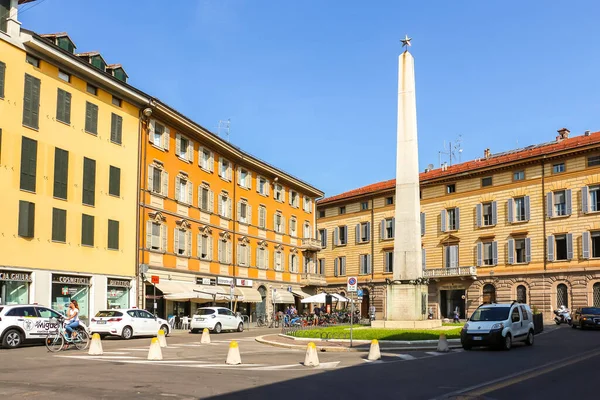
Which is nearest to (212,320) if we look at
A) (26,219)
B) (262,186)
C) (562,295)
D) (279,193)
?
(26,219)

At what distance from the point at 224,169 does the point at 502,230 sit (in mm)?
23979

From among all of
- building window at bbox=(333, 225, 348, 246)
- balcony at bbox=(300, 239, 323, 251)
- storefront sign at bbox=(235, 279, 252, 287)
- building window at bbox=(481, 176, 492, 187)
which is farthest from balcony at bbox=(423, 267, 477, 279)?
storefront sign at bbox=(235, 279, 252, 287)

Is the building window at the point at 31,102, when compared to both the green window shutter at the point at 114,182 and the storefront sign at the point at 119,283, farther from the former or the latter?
the storefront sign at the point at 119,283

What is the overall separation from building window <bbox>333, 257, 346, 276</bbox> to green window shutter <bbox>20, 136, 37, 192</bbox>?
43087 mm

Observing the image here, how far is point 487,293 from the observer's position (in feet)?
187

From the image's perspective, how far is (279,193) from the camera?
57.1m

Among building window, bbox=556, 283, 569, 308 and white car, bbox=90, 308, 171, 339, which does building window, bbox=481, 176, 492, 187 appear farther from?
white car, bbox=90, 308, 171, 339

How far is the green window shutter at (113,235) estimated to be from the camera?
36.2 metres

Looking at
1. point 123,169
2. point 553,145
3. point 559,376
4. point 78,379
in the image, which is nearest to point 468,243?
point 553,145

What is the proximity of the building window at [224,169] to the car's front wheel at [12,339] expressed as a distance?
25.9 meters

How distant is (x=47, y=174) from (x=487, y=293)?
126 feet

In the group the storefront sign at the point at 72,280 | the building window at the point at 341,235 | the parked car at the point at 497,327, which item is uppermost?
the building window at the point at 341,235

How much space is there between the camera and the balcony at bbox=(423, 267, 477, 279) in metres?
57.3

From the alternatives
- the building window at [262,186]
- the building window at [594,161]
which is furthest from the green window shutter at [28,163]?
the building window at [594,161]
